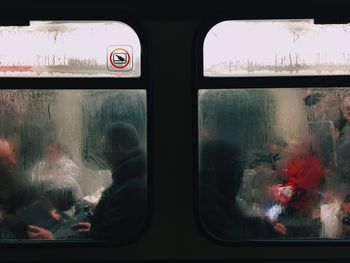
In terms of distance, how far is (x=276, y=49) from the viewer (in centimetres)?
262

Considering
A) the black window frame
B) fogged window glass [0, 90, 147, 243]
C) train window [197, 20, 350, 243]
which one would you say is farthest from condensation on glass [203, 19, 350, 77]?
fogged window glass [0, 90, 147, 243]

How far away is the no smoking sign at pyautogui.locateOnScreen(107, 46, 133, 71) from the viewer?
259cm

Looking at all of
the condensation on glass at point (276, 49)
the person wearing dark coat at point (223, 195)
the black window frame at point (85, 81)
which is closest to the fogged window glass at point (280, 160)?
the person wearing dark coat at point (223, 195)

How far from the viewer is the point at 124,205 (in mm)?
2611

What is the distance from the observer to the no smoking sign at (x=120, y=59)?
8.51 ft

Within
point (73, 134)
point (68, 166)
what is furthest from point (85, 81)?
point (68, 166)

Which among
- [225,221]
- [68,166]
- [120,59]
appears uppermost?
[120,59]

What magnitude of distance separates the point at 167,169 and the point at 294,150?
73 centimetres

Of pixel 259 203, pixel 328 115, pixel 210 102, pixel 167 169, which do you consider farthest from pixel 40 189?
pixel 328 115

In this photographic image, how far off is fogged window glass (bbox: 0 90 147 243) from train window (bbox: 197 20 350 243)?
0.42 metres

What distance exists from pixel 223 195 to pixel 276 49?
0.88 meters

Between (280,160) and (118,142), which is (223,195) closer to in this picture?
(280,160)

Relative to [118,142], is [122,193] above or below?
below

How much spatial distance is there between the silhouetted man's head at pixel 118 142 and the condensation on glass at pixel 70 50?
0.98 ft
